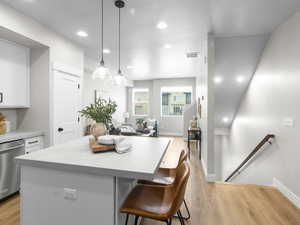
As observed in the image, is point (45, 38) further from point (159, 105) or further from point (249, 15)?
point (159, 105)

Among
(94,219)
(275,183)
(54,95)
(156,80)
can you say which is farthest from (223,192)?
(156,80)

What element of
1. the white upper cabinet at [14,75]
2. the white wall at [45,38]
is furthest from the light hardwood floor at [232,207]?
the white wall at [45,38]

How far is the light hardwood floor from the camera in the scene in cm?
186

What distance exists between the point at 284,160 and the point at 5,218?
154 inches

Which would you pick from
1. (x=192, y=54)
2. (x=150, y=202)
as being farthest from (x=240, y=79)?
(x=150, y=202)

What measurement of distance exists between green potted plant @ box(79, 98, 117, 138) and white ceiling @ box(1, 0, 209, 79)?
1.44 m

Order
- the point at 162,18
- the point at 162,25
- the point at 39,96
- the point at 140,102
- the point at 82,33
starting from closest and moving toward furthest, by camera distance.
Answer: the point at 162,18
the point at 162,25
the point at 39,96
the point at 82,33
the point at 140,102

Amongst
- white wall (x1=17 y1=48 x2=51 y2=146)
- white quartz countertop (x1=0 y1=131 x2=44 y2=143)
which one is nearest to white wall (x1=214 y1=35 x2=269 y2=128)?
white wall (x1=17 y1=48 x2=51 y2=146)

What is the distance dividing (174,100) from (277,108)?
5340mm

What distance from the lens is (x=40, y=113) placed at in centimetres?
282

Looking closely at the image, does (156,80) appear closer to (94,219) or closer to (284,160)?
(284,160)

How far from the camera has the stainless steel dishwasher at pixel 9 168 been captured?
2.19 metres

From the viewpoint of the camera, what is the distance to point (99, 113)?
1713 mm

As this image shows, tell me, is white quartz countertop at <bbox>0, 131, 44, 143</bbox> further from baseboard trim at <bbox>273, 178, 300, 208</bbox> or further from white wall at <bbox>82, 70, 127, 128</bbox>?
baseboard trim at <bbox>273, 178, 300, 208</bbox>
